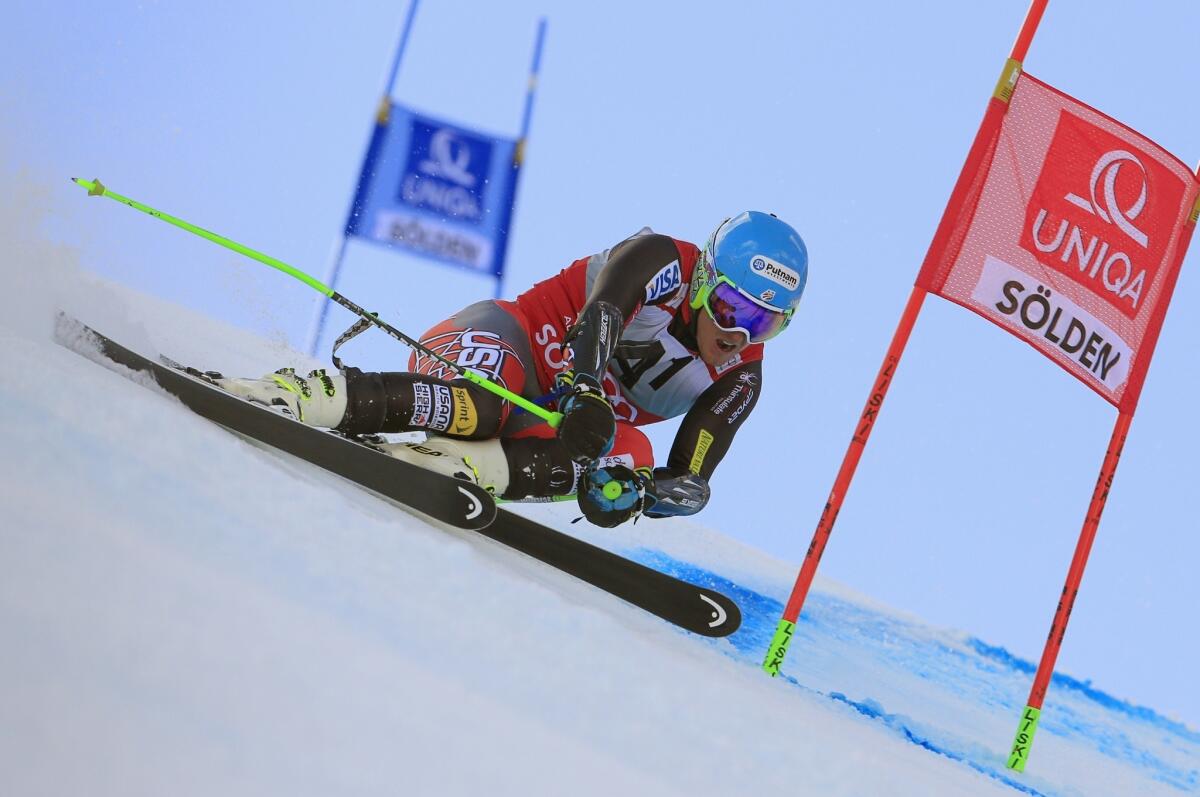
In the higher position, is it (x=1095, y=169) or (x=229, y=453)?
(x=1095, y=169)

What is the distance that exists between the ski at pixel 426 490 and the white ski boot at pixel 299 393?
78mm

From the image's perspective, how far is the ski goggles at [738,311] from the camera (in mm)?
3291

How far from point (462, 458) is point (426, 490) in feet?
1.15

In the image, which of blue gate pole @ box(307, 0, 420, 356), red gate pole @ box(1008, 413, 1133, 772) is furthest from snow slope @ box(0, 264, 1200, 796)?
blue gate pole @ box(307, 0, 420, 356)

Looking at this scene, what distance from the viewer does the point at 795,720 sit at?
199 cm

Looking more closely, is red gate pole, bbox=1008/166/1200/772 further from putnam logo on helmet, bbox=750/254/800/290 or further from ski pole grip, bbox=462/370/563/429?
ski pole grip, bbox=462/370/563/429

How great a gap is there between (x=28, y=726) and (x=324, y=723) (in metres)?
0.26

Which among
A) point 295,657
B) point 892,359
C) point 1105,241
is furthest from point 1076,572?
point 295,657

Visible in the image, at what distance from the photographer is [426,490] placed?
105 inches

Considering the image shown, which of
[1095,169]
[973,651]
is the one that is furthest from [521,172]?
[1095,169]

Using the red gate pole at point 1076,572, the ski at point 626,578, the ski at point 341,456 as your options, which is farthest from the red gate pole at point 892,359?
the ski at point 341,456

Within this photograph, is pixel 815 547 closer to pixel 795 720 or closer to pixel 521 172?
pixel 795 720

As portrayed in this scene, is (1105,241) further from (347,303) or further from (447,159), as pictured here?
(447,159)

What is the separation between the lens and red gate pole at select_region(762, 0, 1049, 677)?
141 inches
